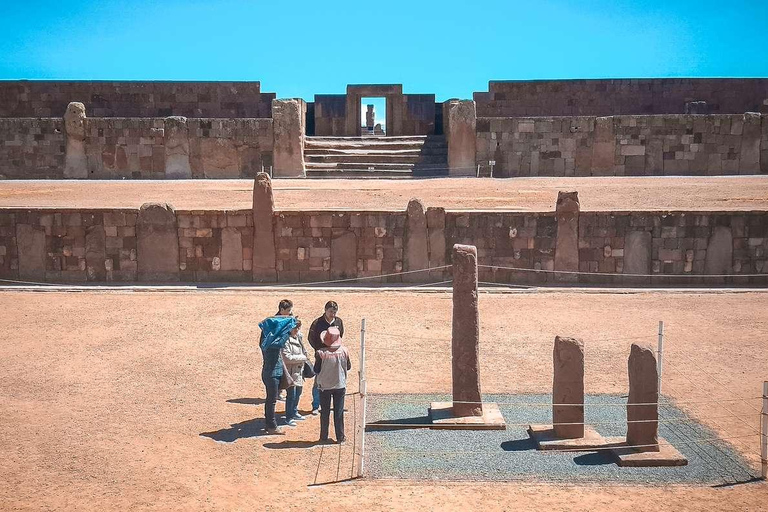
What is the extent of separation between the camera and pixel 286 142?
22.1 meters

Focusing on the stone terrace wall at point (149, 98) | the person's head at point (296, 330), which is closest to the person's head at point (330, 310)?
the person's head at point (296, 330)

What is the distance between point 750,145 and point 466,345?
17.9m

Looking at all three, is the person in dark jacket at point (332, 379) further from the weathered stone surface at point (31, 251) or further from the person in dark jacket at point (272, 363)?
the weathered stone surface at point (31, 251)

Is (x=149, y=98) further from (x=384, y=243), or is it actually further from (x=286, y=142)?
(x=384, y=243)

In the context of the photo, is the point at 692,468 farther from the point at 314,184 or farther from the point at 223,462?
the point at 314,184

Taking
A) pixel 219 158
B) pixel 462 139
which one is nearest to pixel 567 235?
pixel 462 139

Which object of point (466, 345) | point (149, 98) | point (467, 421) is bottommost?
point (467, 421)

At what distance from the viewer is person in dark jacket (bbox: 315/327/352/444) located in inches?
286

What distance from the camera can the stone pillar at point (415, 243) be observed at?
14.3 m

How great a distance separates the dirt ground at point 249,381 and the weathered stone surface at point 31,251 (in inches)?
43.2

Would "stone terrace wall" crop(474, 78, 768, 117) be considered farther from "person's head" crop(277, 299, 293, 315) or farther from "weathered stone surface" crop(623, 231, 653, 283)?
"person's head" crop(277, 299, 293, 315)

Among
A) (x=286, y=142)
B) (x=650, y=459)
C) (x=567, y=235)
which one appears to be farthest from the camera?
(x=286, y=142)

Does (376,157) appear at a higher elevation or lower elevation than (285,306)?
higher

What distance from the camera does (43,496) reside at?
245 inches
